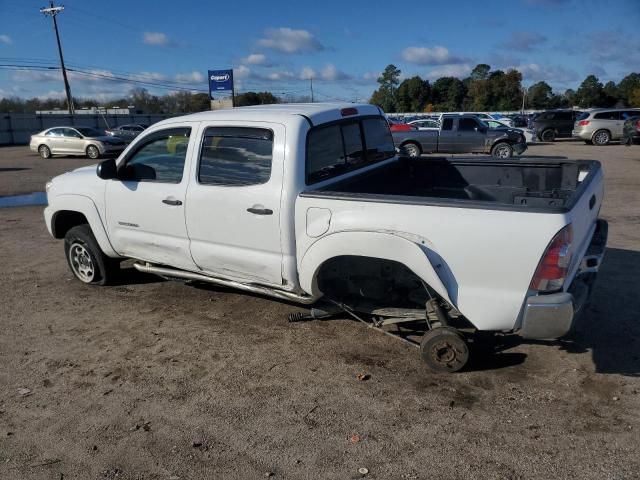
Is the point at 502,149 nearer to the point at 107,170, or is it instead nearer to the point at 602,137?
the point at 602,137

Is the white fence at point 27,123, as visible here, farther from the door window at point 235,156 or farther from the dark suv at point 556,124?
the door window at point 235,156

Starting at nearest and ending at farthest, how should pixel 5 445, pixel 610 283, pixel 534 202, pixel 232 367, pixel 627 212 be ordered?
pixel 5 445 → pixel 232 367 → pixel 534 202 → pixel 610 283 → pixel 627 212

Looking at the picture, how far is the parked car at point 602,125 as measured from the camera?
26.1 metres

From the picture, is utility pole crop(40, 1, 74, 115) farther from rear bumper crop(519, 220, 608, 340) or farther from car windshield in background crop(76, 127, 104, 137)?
rear bumper crop(519, 220, 608, 340)

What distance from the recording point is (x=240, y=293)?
5578 millimetres

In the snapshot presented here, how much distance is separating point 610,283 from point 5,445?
18.1 ft

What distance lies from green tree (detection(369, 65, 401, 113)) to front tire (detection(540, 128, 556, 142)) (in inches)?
2565

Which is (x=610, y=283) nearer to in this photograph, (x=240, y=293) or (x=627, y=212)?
(x=240, y=293)

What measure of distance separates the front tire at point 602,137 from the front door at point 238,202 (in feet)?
88.2

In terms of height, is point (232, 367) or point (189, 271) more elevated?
point (189, 271)

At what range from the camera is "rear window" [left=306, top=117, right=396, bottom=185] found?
4.22 m

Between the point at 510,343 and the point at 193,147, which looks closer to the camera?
the point at 510,343

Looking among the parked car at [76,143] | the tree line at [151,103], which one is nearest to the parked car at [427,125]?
the parked car at [76,143]

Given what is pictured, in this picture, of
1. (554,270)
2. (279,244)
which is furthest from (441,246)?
(279,244)
